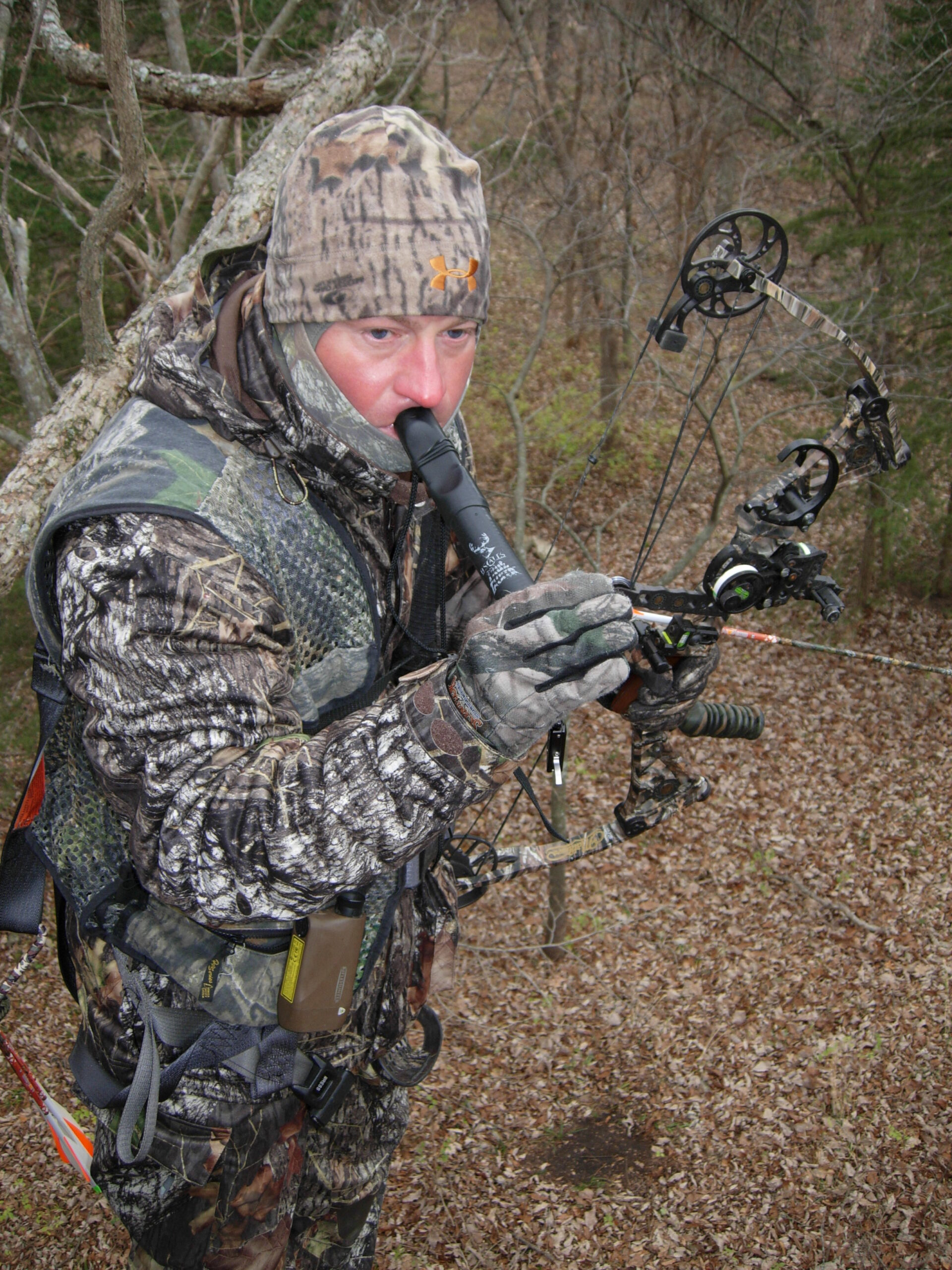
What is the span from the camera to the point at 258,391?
215 cm

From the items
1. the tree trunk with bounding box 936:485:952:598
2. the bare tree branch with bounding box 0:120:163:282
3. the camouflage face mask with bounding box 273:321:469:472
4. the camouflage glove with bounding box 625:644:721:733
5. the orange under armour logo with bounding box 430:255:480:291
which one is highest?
the bare tree branch with bounding box 0:120:163:282

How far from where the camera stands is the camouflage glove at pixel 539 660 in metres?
1.75

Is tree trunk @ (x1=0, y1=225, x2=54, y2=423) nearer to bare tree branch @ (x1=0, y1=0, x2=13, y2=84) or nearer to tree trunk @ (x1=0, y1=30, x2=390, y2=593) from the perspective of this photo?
tree trunk @ (x1=0, y1=30, x2=390, y2=593)

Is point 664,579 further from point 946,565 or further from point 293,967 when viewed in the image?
point 946,565

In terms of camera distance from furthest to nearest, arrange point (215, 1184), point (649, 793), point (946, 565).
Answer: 1. point (946, 565)
2. point (649, 793)
3. point (215, 1184)

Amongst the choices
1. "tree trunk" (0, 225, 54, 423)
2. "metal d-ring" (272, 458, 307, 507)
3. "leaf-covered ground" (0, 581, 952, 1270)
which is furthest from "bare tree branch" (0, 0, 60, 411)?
"metal d-ring" (272, 458, 307, 507)

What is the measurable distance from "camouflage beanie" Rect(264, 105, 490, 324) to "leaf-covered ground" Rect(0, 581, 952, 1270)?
4.08 m

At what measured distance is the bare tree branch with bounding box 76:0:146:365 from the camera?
4469mm

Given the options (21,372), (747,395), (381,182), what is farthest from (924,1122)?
(747,395)

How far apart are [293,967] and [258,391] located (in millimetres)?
1376

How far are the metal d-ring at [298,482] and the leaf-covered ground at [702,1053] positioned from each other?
3653 mm

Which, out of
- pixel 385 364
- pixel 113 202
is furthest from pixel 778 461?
pixel 113 202

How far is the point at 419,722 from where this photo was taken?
1.75 metres

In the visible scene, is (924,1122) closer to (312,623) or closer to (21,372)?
(312,623)
